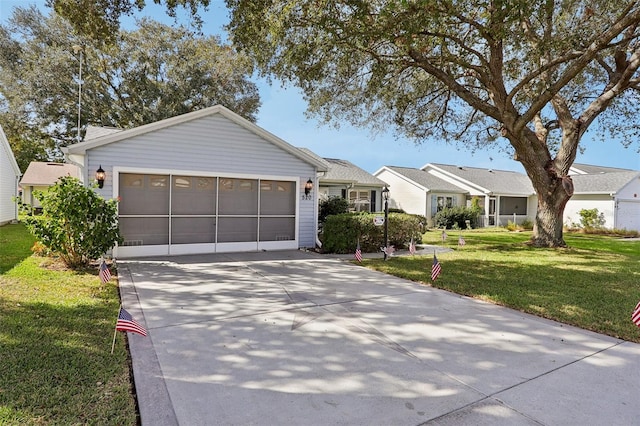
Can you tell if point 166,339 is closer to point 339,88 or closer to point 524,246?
point 339,88

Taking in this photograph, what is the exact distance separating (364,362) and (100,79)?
2700cm

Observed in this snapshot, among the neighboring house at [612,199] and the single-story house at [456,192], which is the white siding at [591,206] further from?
the single-story house at [456,192]

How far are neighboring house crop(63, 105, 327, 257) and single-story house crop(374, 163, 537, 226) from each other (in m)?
14.0

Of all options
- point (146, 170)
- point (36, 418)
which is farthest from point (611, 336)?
point (146, 170)

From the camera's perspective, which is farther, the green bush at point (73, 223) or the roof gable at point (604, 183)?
the roof gable at point (604, 183)

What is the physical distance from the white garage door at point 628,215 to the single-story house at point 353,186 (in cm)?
1478

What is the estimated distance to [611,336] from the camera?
4.40 m

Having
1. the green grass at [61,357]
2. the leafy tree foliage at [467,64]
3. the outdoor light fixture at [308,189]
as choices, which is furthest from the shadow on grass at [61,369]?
the outdoor light fixture at [308,189]

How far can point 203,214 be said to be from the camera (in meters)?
10.0

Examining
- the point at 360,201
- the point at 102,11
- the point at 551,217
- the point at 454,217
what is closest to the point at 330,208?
the point at 360,201

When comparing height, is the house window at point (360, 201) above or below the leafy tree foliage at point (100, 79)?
below

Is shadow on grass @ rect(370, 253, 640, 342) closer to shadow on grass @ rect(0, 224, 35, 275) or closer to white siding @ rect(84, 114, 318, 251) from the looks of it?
white siding @ rect(84, 114, 318, 251)

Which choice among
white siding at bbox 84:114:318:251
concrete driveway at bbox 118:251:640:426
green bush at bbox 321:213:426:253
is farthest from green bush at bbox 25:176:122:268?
green bush at bbox 321:213:426:253

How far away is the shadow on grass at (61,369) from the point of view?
2.58 metres
